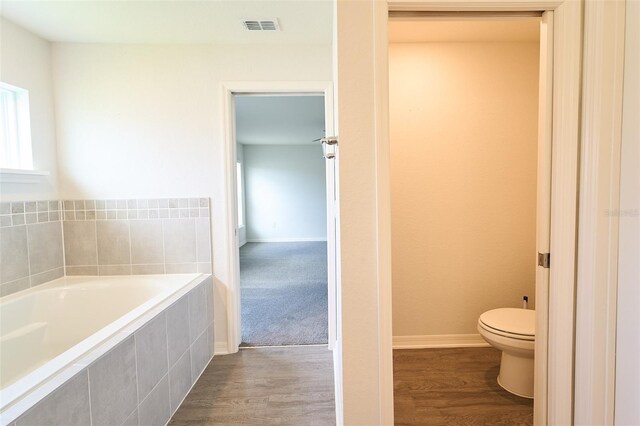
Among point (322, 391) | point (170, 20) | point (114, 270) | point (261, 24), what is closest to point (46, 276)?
point (114, 270)

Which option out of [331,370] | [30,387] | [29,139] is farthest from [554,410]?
[29,139]

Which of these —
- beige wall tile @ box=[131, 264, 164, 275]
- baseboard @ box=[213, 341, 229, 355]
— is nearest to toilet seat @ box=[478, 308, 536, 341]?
baseboard @ box=[213, 341, 229, 355]

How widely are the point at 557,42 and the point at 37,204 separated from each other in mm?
2977

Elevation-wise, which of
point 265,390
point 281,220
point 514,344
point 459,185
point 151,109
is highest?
point 151,109

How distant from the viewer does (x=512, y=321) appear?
1805mm

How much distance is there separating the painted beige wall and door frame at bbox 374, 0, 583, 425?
1.12 m

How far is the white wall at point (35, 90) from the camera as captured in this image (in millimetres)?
1924

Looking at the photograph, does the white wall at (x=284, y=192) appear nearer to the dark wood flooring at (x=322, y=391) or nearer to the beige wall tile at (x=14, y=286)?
the dark wood flooring at (x=322, y=391)

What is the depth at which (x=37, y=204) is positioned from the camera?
2100mm

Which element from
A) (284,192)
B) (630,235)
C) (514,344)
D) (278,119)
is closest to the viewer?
(630,235)

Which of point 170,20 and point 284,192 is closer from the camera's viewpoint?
point 170,20

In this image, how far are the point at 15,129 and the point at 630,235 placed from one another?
329 centimetres

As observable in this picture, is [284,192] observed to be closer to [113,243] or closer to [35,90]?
[113,243]

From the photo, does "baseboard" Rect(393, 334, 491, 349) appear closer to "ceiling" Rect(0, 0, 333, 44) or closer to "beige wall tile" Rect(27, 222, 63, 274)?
"ceiling" Rect(0, 0, 333, 44)
